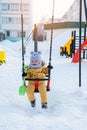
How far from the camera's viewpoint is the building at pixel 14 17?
68812 mm

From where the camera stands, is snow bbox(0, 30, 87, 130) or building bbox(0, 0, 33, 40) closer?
snow bbox(0, 30, 87, 130)

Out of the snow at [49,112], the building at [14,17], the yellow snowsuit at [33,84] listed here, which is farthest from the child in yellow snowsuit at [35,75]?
the building at [14,17]

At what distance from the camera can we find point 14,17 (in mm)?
70812

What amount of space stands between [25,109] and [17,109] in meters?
0.16

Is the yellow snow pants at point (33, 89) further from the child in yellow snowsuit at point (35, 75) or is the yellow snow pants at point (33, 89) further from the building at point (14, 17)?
the building at point (14, 17)

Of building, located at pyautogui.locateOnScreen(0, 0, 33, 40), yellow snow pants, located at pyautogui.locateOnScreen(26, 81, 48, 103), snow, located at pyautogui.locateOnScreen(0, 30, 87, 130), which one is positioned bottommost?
snow, located at pyautogui.locateOnScreen(0, 30, 87, 130)

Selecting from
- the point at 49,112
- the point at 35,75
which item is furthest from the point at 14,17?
the point at 49,112

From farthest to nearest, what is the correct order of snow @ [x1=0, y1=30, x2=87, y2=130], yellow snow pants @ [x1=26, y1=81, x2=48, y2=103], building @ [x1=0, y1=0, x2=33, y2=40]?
building @ [x1=0, y1=0, x2=33, y2=40], yellow snow pants @ [x1=26, y1=81, x2=48, y2=103], snow @ [x1=0, y1=30, x2=87, y2=130]

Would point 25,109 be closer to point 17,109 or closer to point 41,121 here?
point 17,109

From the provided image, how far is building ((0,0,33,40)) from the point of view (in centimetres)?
6881

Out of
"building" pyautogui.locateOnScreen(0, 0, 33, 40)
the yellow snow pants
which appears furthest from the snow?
"building" pyautogui.locateOnScreen(0, 0, 33, 40)

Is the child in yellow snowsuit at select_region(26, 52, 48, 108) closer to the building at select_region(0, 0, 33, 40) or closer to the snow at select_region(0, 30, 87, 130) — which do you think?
the snow at select_region(0, 30, 87, 130)

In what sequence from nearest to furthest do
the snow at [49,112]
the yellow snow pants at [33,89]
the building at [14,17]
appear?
1. the snow at [49,112]
2. the yellow snow pants at [33,89]
3. the building at [14,17]

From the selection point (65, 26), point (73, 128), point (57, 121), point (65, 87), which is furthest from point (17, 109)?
point (65, 26)
